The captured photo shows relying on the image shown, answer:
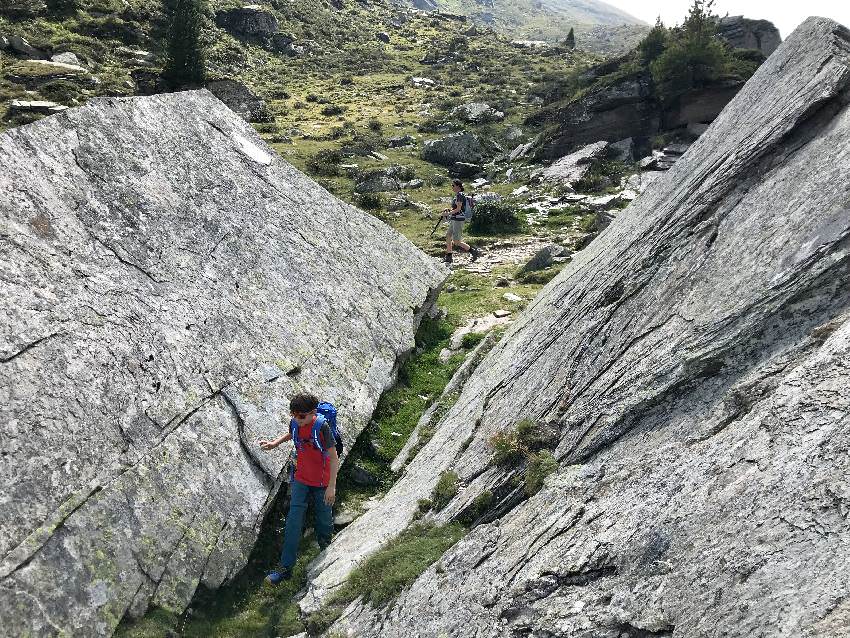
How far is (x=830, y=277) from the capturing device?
19.4 ft

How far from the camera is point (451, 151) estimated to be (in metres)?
48.2

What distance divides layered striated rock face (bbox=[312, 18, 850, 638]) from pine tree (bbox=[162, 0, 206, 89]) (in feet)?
194

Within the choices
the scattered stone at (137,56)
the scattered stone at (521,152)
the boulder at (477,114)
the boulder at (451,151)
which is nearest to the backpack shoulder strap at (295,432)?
the boulder at (451,151)

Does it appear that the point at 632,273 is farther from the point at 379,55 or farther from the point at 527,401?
the point at 379,55

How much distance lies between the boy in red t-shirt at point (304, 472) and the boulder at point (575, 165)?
110ft

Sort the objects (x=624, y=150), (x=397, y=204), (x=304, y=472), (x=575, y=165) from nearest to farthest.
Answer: (x=304, y=472) < (x=397, y=204) < (x=575, y=165) < (x=624, y=150)

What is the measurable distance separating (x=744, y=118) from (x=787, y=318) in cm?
695

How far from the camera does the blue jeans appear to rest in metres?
9.32

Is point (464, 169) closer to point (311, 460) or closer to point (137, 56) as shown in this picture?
point (311, 460)

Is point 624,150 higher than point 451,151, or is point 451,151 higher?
point 624,150

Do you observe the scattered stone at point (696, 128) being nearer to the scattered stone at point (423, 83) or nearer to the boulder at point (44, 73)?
the scattered stone at point (423, 83)

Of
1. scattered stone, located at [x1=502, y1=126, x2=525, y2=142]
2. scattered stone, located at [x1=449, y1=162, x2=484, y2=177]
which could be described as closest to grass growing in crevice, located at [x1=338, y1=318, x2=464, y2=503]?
scattered stone, located at [x1=449, y1=162, x2=484, y2=177]

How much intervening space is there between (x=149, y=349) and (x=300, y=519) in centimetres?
395

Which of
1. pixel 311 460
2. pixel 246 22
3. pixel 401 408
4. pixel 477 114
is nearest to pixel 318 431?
pixel 311 460
